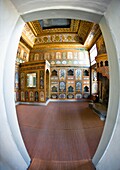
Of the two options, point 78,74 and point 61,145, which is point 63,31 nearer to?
point 78,74

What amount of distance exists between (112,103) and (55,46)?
7810 millimetres

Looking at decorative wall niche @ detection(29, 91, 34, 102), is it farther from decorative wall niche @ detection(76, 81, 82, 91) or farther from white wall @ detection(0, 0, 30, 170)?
white wall @ detection(0, 0, 30, 170)

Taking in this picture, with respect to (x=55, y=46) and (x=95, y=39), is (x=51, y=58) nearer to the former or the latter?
(x=55, y=46)

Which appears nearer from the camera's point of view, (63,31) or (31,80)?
(31,80)

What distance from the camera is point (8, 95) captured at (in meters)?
1.30

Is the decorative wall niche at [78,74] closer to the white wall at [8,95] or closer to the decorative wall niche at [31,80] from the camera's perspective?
the decorative wall niche at [31,80]

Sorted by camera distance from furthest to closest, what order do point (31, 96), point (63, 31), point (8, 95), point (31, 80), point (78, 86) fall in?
point (78, 86) → point (63, 31) → point (31, 80) → point (31, 96) → point (8, 95)

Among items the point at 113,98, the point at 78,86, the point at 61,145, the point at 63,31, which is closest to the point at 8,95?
the point at 113,98

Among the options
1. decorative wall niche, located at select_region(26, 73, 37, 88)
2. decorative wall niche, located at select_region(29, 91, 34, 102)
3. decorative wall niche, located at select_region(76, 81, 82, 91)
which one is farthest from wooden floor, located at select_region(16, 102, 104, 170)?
decorative wall niche, located at select_region(76, 81, 82, 91)

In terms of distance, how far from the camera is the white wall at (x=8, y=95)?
112 cm

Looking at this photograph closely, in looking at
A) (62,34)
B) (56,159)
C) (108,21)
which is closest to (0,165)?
(56,159)

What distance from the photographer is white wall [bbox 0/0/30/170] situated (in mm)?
1119

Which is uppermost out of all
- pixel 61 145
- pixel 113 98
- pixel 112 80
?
pixel 112 80

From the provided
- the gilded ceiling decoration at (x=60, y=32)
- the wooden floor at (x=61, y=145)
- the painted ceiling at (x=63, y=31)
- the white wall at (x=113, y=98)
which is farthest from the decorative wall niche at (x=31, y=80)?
the white wall at (x=113, y=98)
